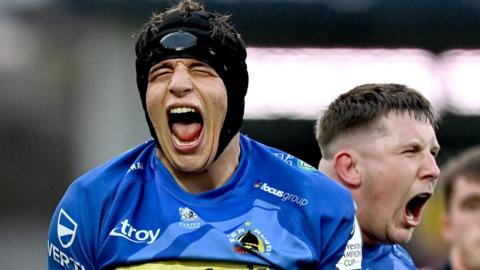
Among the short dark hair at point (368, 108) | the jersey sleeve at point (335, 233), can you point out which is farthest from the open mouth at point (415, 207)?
the jersey sleeve at point (335, 233)

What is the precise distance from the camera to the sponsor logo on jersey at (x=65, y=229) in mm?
4629

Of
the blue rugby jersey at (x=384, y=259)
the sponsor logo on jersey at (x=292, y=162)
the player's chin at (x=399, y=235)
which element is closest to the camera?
the sponsor logo on jersey at (x=292, y=162)

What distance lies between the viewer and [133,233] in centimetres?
456

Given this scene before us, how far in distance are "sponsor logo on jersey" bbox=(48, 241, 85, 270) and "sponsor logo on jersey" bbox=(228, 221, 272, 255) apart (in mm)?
531

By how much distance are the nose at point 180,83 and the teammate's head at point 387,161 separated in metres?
1.17

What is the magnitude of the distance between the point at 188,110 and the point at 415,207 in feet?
4.76

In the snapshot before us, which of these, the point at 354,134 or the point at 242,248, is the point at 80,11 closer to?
the point at 354,134

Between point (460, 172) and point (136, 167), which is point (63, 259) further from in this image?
point (460, 172)

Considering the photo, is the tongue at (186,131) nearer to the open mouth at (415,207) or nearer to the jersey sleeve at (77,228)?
the jersey sleeve at (77,228)

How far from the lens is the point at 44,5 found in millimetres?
12562

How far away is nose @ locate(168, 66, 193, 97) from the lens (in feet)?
15.1

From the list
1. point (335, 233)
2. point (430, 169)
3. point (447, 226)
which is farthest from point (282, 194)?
point (447, 226)

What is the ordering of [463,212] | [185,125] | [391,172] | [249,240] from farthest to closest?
[391,172], [185,125], [249,240], [463,212]

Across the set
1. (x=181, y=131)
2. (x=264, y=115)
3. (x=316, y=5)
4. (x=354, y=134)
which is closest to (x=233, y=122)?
(x=181, y=131)
